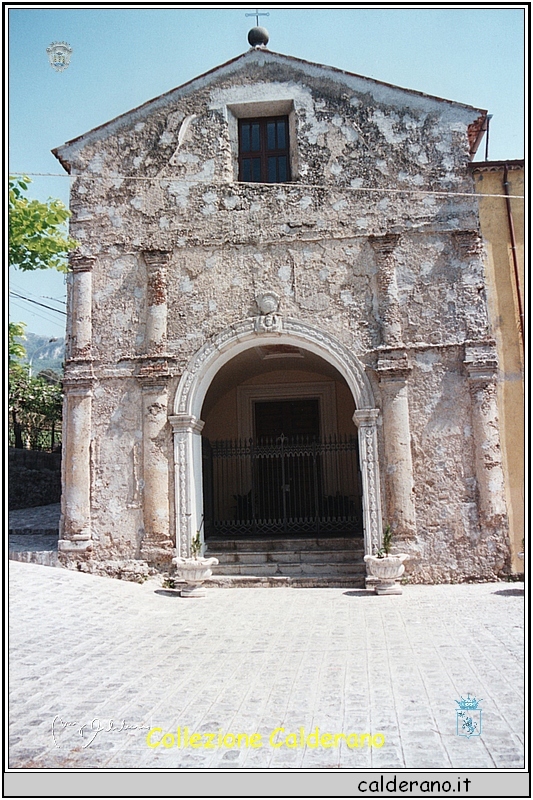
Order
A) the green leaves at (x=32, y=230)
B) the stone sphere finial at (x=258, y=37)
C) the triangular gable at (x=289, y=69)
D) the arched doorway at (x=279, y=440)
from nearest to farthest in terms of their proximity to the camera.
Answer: the green leaves at (x=32, y=230) → the triangular gable at (x=289, y=69) → the stone sphere finial at (x=258, y=37) → the arched doorway at (x=279, y=440)

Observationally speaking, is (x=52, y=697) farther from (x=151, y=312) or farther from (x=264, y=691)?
(x=151, y=312)

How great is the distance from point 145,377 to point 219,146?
4.02 metres

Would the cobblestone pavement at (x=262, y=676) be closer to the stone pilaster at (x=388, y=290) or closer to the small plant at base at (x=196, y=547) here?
the small plant at base at (x=196, y=547)

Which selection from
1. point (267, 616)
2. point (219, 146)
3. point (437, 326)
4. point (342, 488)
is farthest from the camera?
point (342, 488)

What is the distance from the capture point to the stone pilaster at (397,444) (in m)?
9.53

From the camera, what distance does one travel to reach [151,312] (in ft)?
34.5

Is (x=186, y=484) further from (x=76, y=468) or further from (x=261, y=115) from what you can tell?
(x=261, y=115)

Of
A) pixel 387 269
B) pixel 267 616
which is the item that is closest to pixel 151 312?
pixel 387 269

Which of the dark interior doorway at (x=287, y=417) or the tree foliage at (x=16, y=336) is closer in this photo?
the tree foliage at (x=16, y=336)

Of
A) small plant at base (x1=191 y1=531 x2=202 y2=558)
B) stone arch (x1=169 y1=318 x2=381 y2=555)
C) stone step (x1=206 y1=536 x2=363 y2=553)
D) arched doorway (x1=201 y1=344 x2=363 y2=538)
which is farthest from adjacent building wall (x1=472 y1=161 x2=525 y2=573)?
small plant at base (x1=191 y1=531 x2=202 y2=558)

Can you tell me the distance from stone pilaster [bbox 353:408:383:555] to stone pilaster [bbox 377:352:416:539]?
0.48 feet

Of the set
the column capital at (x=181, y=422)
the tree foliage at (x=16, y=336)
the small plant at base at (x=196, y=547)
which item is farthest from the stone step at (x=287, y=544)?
the tree foliage at (x=16, y=336)
